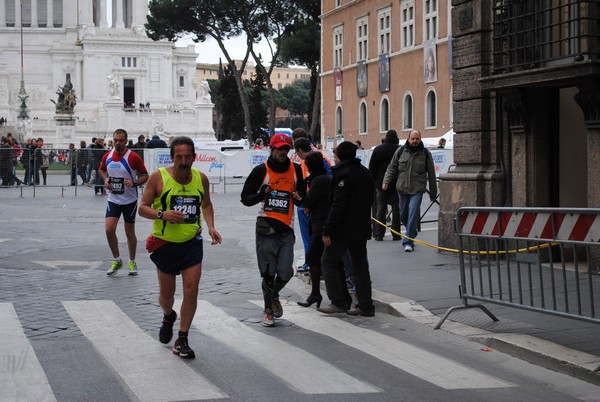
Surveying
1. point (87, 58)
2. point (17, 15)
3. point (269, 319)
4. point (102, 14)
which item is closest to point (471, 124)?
point (269, 319)

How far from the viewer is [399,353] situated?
8.80m

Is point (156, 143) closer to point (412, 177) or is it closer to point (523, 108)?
point (412, 177)

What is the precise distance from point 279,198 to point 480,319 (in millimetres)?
2157

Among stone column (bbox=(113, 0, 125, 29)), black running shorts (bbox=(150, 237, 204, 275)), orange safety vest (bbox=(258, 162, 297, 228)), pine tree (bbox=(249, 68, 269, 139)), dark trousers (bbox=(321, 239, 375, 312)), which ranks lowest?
dark trousers (bbox=(321, 239, 375, 312))

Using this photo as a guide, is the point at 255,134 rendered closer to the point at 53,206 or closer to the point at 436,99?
the point at 436,99

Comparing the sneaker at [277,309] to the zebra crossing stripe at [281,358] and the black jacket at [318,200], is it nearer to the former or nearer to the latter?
the zebra crossing stripe at [281,358]

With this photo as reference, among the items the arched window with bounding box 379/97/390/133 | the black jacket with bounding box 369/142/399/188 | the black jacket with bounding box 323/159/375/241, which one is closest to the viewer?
the black jacket with bounding box 323/159/375/241

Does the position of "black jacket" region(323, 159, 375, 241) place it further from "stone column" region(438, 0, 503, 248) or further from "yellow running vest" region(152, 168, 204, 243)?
"stone column" region(438, 0, 503, 248)

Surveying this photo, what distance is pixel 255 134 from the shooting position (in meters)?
89.9

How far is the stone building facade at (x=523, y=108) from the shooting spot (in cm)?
1338

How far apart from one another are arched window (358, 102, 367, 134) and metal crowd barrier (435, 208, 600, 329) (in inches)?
1820

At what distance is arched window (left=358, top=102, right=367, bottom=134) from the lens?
56250 millimetres

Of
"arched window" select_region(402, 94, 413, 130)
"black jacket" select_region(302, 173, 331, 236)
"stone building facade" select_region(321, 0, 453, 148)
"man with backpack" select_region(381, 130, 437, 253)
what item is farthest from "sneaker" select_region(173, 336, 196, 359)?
"arched window" select_region(402, 94, 413, 130)

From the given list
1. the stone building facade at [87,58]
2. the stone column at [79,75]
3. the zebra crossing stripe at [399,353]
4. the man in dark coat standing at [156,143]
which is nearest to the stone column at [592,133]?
the zebra crossing stripe at [399,353]
